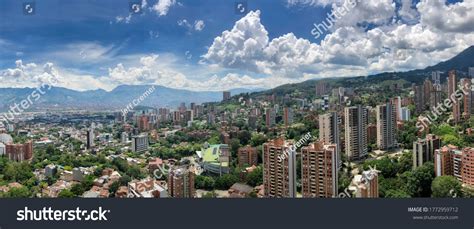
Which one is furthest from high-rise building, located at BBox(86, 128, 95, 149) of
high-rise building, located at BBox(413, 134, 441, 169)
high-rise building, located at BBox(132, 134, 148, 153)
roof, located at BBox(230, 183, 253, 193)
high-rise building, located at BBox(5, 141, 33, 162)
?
high-rise building, located at BBox(413, 134, 441, 169)

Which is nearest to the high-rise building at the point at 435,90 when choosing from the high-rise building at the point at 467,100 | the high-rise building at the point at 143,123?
the high-rise building at the point at 467,100

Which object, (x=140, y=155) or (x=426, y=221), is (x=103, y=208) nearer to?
(x=426, y=221)

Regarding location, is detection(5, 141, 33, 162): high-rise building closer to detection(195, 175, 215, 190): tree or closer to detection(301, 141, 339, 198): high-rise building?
detection(195, 175, 215, 190): tree

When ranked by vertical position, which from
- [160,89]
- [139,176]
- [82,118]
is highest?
[160,89]

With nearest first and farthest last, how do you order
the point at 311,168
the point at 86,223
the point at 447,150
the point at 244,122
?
the point at 86,223 < the point at 311,168 < the point at 447,150 < the point at 244,122

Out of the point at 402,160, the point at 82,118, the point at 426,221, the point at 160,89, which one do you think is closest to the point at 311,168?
the point at 426,221

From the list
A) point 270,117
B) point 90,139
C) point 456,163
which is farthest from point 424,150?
point 90,139
